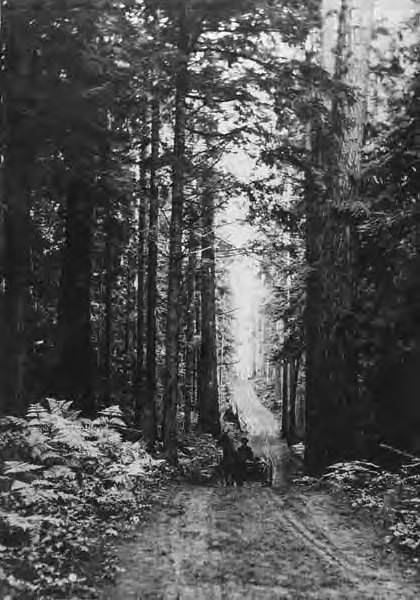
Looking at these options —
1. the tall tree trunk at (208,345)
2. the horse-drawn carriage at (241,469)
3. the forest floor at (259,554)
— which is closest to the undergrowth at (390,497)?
the forest floor at (259,554)

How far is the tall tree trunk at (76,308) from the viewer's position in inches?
475

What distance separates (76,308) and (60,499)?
5422mm

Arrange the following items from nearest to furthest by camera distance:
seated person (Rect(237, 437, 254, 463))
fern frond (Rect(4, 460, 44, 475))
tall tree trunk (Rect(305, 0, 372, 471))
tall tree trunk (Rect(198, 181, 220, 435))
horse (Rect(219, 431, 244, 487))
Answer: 1. fern frond (Rect(4, 460, 44, 475))
2. tall tree trunk (Rect(305, 0, 372, 471))
3. horse (Rect(219, 431, 244, 487))
4. seated person (Rect(237, 437, 254, 463))
5. tall tree trunk (Rect(198, 181, 220, 435))

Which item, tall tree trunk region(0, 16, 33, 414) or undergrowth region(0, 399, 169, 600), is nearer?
undergrowth region(0, 399, 169, 600)

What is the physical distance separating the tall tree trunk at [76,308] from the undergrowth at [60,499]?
1.52 meters

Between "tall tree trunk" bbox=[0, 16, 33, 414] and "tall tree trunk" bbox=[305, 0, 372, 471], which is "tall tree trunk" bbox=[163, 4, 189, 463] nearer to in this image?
"tall tree trunk" bbox=[305, 0, 372, 471]

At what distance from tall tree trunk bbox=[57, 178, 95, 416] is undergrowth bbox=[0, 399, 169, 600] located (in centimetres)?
152

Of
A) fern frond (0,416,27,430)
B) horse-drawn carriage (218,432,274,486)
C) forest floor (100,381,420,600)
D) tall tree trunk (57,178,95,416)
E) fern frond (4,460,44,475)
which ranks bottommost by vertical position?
horse-drawn carriage (218,432,274,486)

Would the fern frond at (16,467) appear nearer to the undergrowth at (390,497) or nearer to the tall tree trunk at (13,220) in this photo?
the tall tree trunk at (13,220)

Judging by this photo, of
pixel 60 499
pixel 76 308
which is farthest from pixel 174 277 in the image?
pixel 60 499

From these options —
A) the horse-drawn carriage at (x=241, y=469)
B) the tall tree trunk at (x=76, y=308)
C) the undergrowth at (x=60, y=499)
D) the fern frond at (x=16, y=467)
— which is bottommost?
the horse-drawn carriage at (x=241, y=469)

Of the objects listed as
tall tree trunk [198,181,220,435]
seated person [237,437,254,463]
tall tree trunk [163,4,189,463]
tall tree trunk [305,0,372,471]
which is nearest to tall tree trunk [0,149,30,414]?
tall tree trunk [163,4,189,463]

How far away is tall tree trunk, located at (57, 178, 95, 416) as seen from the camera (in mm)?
12070

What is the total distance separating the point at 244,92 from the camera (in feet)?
38.0
